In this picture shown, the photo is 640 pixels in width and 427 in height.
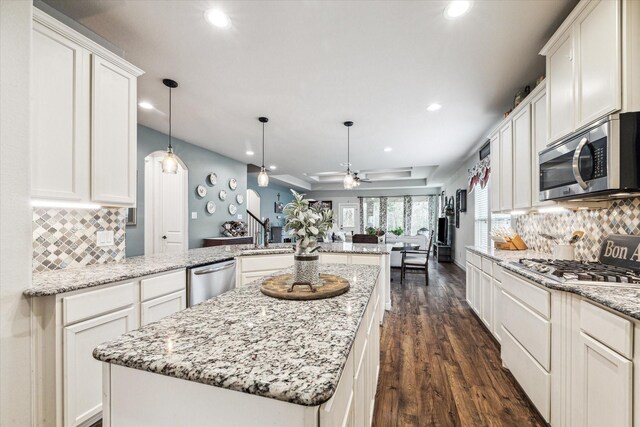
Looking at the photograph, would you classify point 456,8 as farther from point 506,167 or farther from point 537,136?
point 506,167

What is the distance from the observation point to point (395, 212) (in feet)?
35.5

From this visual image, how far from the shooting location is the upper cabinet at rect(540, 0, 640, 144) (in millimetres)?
1364

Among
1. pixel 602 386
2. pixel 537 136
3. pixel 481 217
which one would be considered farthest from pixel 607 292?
pixel 481 217

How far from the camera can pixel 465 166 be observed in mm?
6109

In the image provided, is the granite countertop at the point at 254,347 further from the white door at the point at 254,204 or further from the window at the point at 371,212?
the window at the point at 371,212

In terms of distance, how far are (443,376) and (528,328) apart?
0.76 metres

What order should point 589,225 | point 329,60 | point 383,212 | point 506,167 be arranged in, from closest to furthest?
point 589,225, point 329,60, point 506,167, point 383,212

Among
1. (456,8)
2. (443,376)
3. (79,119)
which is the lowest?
(443,376)

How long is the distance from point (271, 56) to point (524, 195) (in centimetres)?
261

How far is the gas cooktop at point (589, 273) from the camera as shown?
1.39 metres

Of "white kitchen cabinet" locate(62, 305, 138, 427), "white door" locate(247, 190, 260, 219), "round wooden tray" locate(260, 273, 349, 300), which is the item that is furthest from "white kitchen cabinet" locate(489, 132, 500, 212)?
"white door" locate(247, 190, 260, 219)

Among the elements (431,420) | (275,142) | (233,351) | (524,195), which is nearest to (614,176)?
(524,195)

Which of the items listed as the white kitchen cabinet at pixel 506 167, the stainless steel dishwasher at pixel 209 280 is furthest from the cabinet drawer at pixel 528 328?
the stainless steel dishwasher at pixel 209 280

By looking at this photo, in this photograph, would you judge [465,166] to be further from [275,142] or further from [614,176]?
[614,176]
